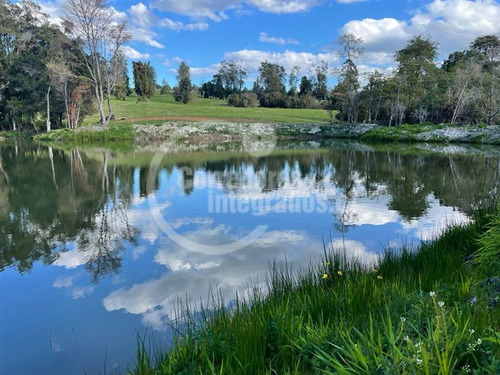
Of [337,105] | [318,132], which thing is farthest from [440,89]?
[318,132]

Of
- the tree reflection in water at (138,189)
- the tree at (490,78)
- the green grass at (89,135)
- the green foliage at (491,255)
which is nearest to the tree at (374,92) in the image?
the tree at (490,78)

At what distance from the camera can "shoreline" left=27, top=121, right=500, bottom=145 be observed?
101 ft

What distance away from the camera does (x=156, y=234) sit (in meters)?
6.80

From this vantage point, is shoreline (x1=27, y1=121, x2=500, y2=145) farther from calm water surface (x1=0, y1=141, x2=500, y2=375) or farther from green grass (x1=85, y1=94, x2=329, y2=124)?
calm water surface (x1=0, y1=141, x2=500, y2=375)

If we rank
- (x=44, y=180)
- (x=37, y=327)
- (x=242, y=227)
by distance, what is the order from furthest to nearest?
(x=44, y=180), (x=242, y=227), (x=37, y=327)

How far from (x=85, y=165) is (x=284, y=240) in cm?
1381

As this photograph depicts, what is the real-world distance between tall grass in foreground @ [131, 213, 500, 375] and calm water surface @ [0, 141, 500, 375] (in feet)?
3.11

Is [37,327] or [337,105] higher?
[337,105]

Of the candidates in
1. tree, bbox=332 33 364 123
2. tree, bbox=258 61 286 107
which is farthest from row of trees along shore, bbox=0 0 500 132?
tree, bbox=258 61 286 107

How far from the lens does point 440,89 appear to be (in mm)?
44000

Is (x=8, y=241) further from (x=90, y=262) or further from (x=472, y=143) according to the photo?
(x=472, y=143)

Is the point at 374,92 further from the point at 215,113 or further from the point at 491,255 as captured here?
the point at 491,255

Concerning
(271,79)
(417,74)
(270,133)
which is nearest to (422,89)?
(417,74)

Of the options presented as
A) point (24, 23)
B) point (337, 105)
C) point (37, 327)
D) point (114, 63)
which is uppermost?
point (24, 23)
